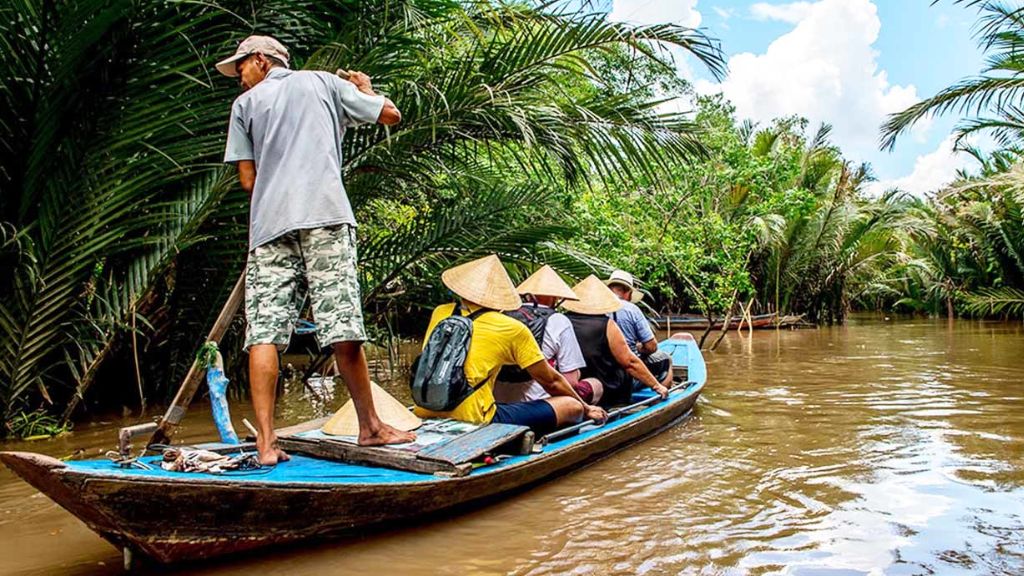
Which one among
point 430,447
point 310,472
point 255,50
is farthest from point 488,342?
point 255,50

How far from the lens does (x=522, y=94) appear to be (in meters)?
6.50

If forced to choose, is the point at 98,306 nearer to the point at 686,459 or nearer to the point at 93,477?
the point at 93,477

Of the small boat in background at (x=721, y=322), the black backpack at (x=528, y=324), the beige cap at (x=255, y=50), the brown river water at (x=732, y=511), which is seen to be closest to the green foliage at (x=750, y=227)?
the small boat in background at (x=721, y=322)

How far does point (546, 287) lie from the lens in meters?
5.95

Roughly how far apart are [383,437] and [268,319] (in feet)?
2.71

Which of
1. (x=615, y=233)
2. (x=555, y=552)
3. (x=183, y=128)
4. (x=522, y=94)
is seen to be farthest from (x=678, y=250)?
(x=555, y=552)

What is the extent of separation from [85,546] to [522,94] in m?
4.35

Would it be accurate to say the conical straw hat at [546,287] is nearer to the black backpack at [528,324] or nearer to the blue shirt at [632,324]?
the black backpack at [528,324]

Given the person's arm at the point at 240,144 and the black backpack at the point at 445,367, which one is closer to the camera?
the person's arm at the point at 240,144

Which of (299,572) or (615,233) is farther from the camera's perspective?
(615,233)

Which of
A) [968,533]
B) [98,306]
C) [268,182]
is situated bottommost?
[968,533]

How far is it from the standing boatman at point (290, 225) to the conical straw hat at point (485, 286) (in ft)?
3.53

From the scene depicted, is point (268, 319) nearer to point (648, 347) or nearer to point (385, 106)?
point (385, 106)

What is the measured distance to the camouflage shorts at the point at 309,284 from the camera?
358 cm
